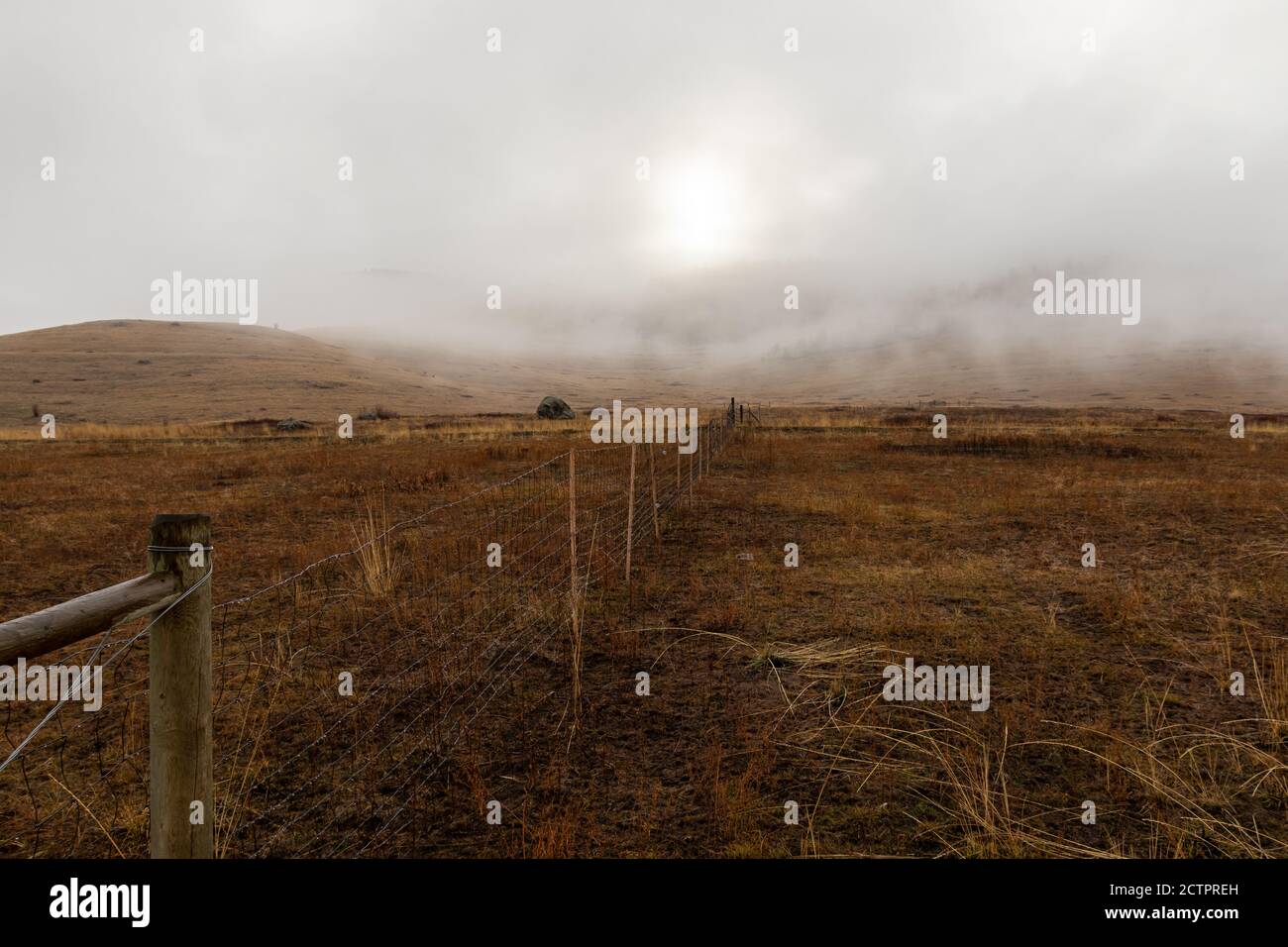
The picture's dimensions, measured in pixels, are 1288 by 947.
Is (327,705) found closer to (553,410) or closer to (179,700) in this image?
(179,700)

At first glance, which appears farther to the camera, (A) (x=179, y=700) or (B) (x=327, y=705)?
(B) (x=327, y=705)

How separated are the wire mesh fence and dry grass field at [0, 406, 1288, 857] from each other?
0.04 metres

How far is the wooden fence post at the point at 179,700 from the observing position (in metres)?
2.29

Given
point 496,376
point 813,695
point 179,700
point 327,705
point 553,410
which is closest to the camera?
point 179,700

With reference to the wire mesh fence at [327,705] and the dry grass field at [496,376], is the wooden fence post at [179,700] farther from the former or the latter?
the dry grass field at [496,376]

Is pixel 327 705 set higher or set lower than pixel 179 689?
lower

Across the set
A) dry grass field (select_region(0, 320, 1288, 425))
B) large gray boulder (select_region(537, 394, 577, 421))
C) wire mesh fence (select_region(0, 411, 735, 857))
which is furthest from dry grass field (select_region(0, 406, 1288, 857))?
dry grass field (select_region(0, 320, 1288, 425))

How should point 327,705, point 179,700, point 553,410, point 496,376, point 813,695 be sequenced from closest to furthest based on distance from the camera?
point 179,700
point 327,705
point 813,695
point 553,410
point 496,376

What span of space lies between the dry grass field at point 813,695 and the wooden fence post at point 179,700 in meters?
1.14

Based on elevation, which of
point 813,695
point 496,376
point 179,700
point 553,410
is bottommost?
point 813,695

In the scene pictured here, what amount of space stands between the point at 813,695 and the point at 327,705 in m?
3.78

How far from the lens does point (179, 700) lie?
231cm

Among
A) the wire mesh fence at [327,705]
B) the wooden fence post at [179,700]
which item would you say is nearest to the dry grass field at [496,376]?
the wire mesh fence at [327,705]

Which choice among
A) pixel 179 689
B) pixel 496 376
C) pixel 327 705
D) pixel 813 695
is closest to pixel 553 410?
pixel 327 705
